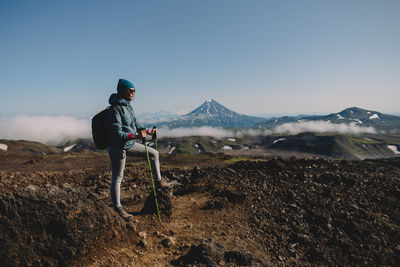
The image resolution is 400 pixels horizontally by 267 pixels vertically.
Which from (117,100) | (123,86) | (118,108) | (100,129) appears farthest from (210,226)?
(123,86)

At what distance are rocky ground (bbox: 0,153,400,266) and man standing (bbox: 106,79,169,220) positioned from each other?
555mm

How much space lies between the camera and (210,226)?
7527mm

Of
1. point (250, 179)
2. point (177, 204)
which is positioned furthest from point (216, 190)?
point (250, 179)

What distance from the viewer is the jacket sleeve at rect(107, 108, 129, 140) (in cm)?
615

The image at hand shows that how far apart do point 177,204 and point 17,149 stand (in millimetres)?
243457

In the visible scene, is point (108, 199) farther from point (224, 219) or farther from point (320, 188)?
point (320, 188)

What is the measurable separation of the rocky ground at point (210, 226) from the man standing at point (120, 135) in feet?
1.82

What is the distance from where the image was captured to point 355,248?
25.4 feet

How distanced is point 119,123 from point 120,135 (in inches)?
14.8

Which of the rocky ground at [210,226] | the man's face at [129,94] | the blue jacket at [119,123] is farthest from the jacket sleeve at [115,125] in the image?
the rocky ground at [210,226]

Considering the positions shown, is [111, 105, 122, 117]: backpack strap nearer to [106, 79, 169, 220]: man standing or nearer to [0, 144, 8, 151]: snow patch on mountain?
[106, 79, 169, 220]: man standing

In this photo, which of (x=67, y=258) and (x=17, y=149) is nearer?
(x=67, y=258)

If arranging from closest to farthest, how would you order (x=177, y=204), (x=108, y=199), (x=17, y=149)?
(x=177, y=204), (x=108, y=199), (x=17, y=149)

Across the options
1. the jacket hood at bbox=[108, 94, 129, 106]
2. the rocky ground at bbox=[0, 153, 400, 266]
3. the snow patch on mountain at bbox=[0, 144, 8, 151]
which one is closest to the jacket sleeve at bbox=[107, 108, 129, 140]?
the jacket hood at bbox=[108, 94, 129, 106]
